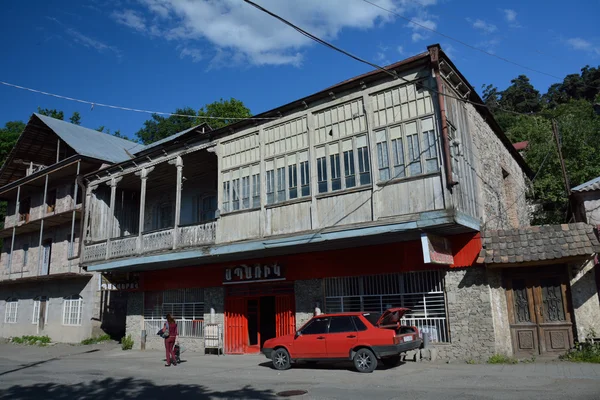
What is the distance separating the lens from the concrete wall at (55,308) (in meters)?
24.2

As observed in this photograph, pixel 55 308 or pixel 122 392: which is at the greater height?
pixel 55 308

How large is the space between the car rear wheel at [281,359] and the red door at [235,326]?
4975 millimetres

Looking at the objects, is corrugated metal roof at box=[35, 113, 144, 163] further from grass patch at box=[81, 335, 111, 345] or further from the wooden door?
the wooden door

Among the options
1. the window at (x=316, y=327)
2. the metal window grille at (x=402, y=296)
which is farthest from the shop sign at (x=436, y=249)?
the window at (x=316, y=327)

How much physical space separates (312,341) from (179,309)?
9232 millimetres

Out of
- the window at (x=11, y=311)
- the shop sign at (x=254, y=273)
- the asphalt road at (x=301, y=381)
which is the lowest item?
the asphalt road at (x=301, y=381)

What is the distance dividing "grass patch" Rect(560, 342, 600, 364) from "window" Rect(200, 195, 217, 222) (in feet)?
46.0

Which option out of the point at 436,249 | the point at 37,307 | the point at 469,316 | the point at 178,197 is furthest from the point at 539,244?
the point at 37,307

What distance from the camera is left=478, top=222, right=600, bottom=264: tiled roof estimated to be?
11891 mm

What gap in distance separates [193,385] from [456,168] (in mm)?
8380

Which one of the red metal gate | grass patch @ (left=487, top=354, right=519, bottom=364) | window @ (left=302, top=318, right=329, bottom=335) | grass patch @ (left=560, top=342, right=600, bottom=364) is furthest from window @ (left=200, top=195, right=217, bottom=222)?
grass patch @ (left=560, top=342, right=600, bottom=364)

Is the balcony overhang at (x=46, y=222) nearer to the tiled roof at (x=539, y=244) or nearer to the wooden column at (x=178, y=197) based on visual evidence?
the wooden column at (x=178, y=197)

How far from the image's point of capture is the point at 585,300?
12188mm

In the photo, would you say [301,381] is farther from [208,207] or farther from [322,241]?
[208,207]
